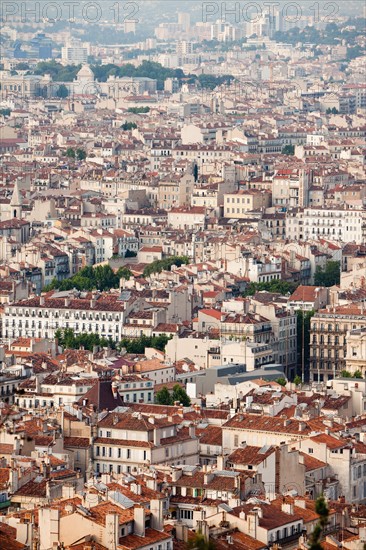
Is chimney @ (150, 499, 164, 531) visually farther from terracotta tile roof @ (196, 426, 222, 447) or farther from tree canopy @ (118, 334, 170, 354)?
tree canopy @ (118, 334, 170, 354)

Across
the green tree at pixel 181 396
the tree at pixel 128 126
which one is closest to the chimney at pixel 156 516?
the green tree at pixel 181 396

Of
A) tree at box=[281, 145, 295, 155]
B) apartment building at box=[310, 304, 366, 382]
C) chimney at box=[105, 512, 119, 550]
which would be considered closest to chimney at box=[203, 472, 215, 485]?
chimney at box=[105, 512, 119, 550]

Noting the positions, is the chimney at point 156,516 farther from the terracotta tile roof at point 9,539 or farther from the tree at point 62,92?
the tree at point 62,92

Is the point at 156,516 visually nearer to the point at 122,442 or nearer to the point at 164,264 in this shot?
the point at 122,442

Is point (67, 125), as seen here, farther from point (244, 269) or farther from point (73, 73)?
point (244, 269)

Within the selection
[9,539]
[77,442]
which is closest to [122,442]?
[77,442]

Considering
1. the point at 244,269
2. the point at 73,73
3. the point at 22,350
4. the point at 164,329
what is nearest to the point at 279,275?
the point at 244,269
